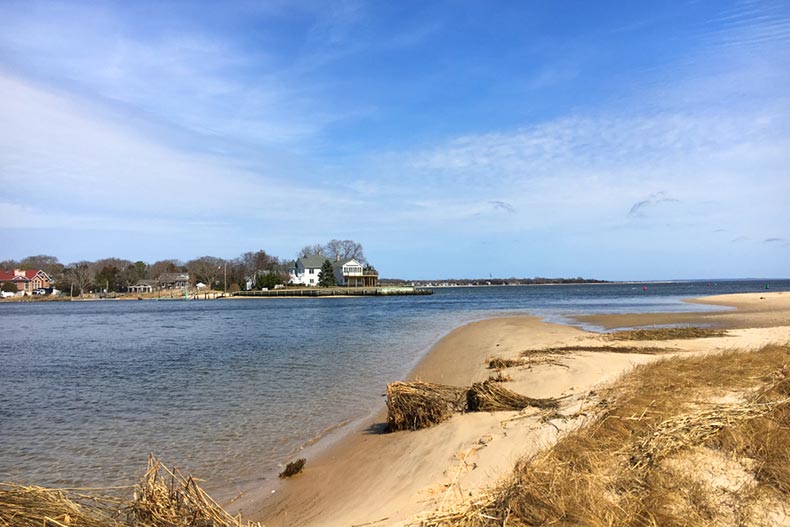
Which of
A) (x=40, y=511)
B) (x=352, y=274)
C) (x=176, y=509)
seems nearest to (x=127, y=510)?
(x=176, y=509)

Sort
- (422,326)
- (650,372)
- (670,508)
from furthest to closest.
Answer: (422,326), (650,372), (670,508)

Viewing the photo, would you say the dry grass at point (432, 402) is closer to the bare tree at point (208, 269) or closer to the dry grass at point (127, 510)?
the dry grass at point (127, 510)

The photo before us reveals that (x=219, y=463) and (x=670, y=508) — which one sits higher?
(x=670, y=508)

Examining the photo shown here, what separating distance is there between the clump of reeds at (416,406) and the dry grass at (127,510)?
5185 millimetres

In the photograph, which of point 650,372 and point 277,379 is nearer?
point 650,372

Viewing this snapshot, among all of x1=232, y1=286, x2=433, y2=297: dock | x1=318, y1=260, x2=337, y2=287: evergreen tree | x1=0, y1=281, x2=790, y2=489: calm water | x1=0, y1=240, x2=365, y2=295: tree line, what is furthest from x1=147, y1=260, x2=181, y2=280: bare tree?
x1=0, y1=281, x2=790, y2=489: calm water

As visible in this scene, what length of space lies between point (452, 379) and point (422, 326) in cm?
2070

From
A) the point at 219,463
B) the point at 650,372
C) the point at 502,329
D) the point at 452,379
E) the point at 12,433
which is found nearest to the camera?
the point at 219,463

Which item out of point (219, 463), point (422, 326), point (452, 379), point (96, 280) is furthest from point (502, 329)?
point (96, 280)

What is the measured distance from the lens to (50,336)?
3541cm

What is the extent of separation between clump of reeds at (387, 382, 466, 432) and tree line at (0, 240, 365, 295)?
366ft

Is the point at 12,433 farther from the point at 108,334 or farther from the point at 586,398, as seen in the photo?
the point at 108,334

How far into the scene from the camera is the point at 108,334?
36094 mm

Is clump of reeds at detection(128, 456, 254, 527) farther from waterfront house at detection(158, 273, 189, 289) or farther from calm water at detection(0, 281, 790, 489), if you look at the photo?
waterfront house at detection(158, 273, 189, 289)
